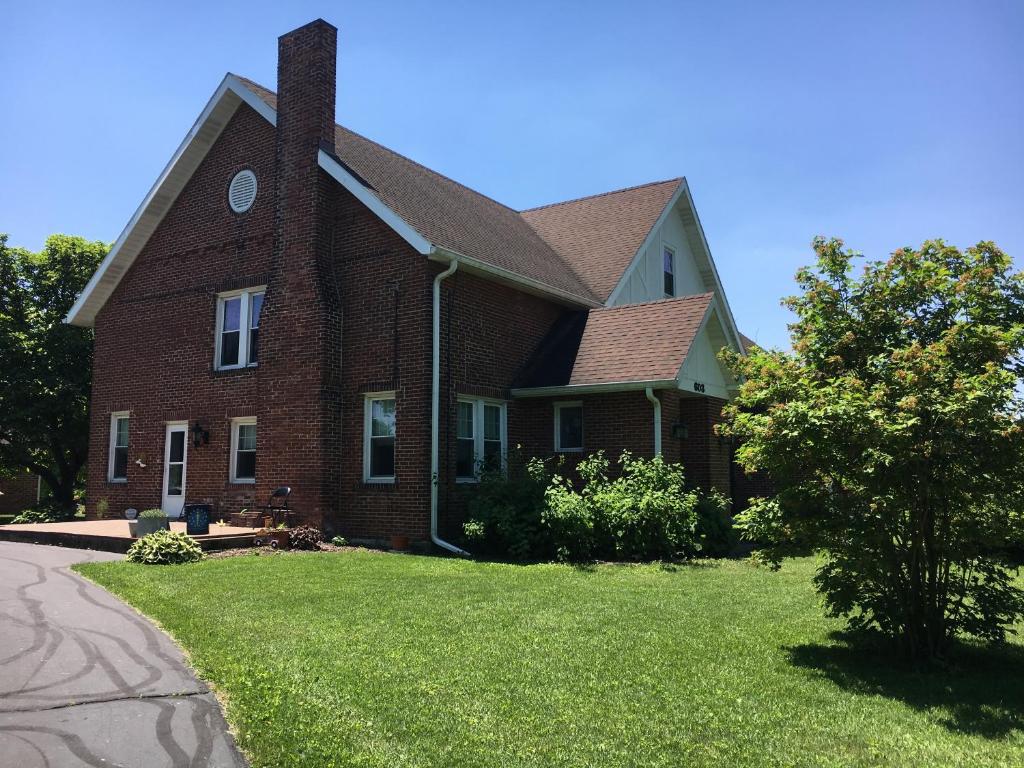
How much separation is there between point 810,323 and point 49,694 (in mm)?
6591

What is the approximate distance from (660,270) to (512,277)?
7.54m

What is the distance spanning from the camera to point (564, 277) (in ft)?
60.6

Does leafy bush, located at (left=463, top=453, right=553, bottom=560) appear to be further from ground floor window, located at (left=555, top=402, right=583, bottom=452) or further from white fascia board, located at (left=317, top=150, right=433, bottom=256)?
white fascia board, located at (left=317, top=150, right=433, bottom=256)

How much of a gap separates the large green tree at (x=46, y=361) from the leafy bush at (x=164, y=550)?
12451 millimetres

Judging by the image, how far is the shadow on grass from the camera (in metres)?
5.11

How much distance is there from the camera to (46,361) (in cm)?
2261

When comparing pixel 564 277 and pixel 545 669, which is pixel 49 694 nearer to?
pixel 545 669

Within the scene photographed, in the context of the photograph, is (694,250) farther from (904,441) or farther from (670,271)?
(904,441)

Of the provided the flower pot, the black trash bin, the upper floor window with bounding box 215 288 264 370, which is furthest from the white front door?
the flower pot

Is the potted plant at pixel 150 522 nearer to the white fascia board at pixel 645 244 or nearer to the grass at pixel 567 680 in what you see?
the grass at pixel 567 680

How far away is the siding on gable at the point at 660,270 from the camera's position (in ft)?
66.1

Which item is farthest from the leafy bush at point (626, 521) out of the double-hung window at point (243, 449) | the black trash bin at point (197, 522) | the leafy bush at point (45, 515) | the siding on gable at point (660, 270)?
the leafy bush at point (45, 515)

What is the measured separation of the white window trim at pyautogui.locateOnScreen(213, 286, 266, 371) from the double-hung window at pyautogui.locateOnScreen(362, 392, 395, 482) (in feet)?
10.3

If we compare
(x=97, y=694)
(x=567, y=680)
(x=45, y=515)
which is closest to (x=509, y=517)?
(x=567, y=680)
